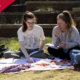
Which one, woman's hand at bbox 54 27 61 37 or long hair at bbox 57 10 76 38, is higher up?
long hair at bbox 57 10 76 38

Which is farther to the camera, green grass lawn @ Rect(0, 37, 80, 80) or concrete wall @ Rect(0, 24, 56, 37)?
concrete wall @ Rect(0, 24, 56, 37)

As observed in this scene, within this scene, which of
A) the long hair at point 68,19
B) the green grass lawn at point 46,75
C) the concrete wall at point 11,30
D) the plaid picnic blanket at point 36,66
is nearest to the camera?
the green grass lawn at point 46,75

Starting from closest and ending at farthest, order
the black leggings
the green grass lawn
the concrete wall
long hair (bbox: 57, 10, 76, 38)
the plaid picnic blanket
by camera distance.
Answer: the green grass lawn < the plaid picnic blanket < long hair (bbox: 57, 10, 76, 38) < the black leggings < the concrete wall

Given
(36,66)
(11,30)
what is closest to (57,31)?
(36,66)

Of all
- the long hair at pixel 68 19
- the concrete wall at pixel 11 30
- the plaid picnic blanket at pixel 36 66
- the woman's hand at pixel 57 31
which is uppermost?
the long hair at pixel 68 19

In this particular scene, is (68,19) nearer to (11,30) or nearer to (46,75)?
(46,75)

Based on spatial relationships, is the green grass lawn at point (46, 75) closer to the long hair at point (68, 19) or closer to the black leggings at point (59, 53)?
the black leggings at point (59, 53)

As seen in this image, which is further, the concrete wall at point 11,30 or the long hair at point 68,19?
the concrete wall at point 11,30

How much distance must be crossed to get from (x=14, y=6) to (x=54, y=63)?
29.5ft

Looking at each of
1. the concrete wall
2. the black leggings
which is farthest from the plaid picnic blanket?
the concrete wall

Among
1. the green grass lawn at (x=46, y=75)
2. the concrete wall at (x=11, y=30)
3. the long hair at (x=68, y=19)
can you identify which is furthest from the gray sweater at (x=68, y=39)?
the concrete wall at (x=11, y=30)

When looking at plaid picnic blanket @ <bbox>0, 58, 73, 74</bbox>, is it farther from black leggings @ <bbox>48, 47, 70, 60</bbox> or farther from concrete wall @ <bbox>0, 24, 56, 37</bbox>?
concrete wall @ <bbox>0, 24, 56, 37</bbox>

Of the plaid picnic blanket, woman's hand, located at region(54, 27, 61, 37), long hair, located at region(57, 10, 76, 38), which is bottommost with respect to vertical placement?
the plaid picnic blanket

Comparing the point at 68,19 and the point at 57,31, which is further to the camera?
the point at 57,31
